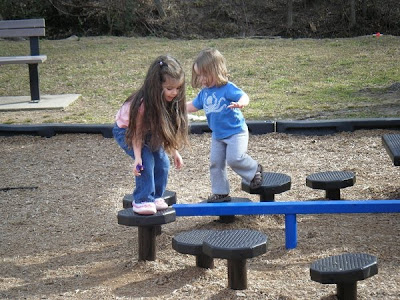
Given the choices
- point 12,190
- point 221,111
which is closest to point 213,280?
point 221,111

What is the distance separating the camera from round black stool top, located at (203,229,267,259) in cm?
364

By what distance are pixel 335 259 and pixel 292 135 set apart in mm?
3914

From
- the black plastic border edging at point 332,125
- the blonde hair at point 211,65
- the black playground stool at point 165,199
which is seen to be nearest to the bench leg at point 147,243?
the black playground stool at point 165,199

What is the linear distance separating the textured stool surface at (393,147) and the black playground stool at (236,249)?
48.5 inches

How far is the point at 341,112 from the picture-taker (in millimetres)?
8367

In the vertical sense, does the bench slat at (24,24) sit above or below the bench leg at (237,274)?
above

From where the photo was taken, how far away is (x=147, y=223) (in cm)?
423

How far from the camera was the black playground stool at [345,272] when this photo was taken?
11.3 ft

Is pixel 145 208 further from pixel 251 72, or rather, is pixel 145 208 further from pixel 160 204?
pixel 251 72

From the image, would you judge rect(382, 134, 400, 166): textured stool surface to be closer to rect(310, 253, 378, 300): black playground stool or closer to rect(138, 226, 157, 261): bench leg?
rect(310, 253, 378, 300): black playground stool

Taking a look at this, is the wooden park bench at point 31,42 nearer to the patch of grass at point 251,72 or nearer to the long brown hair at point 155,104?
the patch of grass at point 251,72

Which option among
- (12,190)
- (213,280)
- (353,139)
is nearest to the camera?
(213,280)

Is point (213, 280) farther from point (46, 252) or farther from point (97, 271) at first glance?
point (46, 252)

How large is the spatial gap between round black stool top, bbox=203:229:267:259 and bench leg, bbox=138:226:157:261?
0.51m
